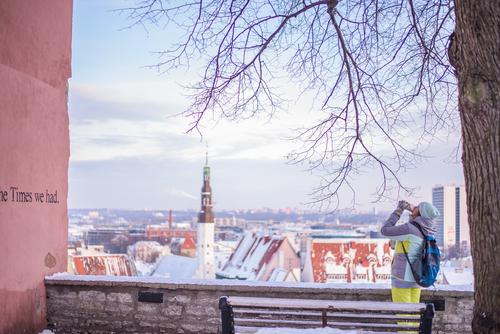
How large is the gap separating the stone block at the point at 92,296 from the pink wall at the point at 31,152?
42cm

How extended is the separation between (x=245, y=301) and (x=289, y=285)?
4.21ft

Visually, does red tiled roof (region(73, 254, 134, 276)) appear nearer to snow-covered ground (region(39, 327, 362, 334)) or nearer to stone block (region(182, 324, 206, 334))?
stone block (region(182, 324, 206, 334))

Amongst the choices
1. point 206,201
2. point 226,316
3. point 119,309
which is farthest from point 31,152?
point 206,201

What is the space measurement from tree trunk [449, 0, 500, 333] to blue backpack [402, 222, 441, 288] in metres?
1.34

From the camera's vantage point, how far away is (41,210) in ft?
16.8

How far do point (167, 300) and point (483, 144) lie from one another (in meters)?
3.45

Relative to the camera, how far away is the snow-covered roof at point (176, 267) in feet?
207

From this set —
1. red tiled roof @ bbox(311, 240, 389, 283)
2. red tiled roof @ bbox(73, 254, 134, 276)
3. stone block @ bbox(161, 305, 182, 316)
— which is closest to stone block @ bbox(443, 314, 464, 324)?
stone block @ bbox(161, 305, 182, 316)

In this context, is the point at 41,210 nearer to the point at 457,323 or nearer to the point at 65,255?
the point at 65,255

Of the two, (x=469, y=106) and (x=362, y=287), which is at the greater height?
(x=469, y=106)

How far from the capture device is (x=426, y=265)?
4.37 m

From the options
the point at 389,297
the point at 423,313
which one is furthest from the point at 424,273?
the point at 423,313

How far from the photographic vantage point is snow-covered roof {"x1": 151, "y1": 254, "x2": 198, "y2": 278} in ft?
207

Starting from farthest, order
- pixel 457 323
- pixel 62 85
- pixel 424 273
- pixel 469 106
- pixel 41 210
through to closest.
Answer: pixel 62 85 → pixel 41 210 → pixel 457 323 → pixel 424 273 → pixel 469 106
